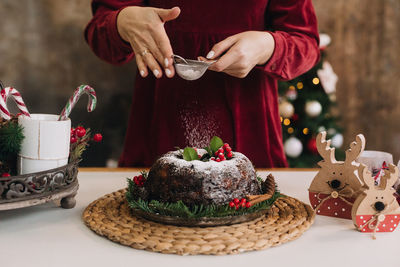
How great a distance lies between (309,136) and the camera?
131 inches

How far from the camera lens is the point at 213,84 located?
166 cm

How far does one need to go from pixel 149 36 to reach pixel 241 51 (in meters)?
0.27

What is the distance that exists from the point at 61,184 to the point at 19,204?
101mm

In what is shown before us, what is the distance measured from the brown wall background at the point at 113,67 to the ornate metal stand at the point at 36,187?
229cm

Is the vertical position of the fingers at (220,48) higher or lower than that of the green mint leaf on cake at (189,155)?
higher

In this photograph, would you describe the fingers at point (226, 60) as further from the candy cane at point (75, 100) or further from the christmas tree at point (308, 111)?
the christmas tree at point (308, 111)

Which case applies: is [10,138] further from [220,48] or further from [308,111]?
[308,111]

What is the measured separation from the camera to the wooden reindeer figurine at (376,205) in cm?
99

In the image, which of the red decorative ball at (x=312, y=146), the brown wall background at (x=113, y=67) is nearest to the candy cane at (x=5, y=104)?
the brown wall background at (x=113, y=67)

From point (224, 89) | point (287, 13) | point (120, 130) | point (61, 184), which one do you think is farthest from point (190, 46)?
point (120, 130)

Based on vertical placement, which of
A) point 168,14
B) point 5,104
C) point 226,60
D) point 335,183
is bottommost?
point 335,183

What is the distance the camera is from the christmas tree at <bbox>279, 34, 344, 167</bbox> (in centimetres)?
323

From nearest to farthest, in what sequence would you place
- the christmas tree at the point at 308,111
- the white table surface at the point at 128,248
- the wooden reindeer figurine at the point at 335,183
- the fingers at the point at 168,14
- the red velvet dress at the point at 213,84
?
the white table surface at the point at 128,248, the wooden reindeer figurine at the point at 335,183, the fingers at the point at 168,14, the red velvet dress at the point at 213,84, the christmas tree at the point at 308,111

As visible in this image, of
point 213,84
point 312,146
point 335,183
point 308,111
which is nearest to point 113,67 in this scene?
point 308,111
